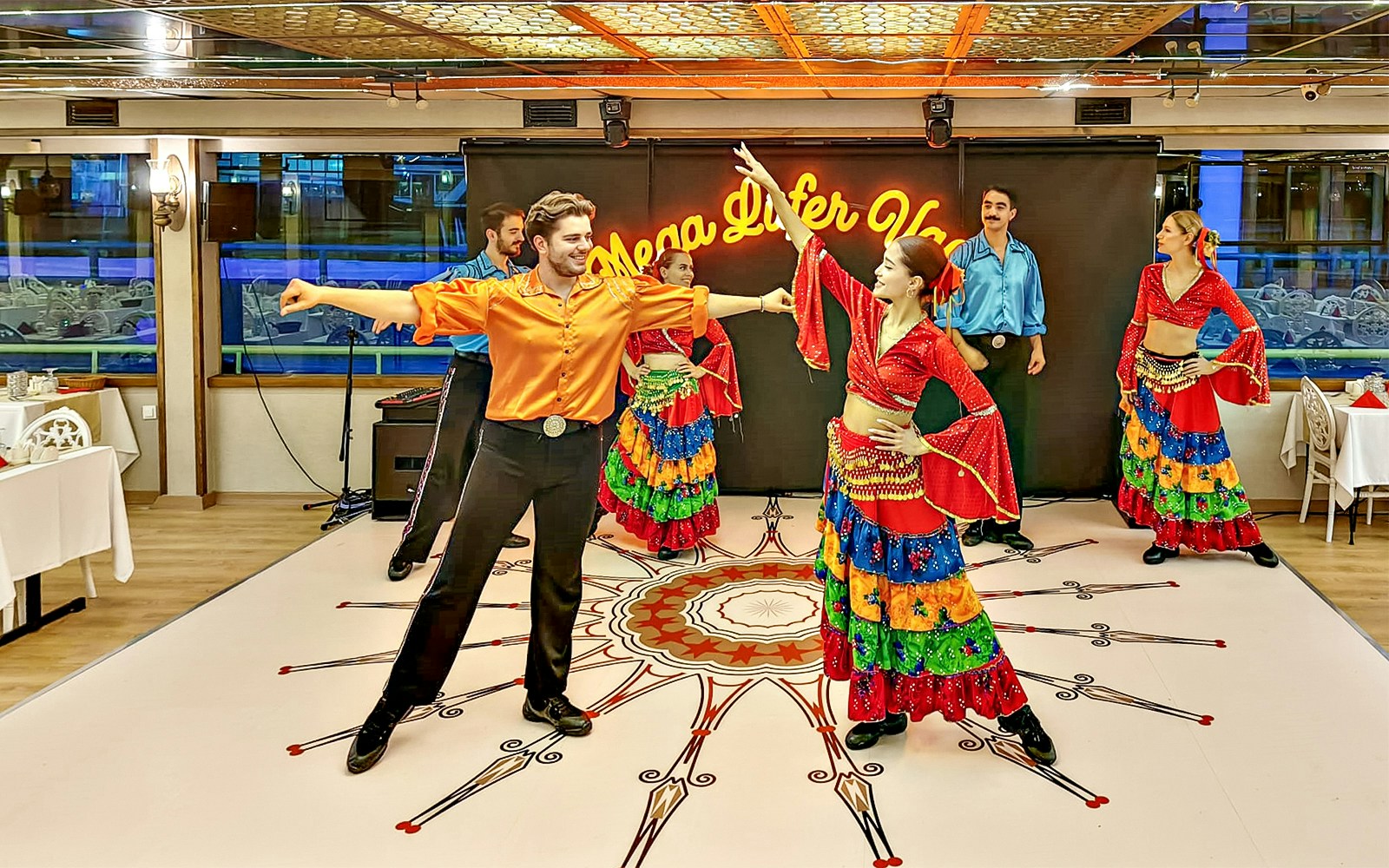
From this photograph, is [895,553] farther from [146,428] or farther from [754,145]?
[146,428]

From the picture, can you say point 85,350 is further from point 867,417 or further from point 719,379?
point 867,417

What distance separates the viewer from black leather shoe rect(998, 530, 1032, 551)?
639 centimetres

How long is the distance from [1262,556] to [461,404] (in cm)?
429

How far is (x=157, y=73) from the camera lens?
6.19 metres

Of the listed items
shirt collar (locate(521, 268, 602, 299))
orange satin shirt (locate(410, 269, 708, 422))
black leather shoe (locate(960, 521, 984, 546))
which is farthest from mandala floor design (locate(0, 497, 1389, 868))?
shirt collar (locate(521, 268, 602, 299))

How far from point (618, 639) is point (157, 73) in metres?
4.11

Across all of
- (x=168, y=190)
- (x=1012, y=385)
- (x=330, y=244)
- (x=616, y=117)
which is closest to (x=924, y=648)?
(x=1012, y=385)

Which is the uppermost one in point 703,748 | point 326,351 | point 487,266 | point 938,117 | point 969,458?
point 938,117

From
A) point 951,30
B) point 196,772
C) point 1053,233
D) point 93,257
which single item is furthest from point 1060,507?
point 93,257

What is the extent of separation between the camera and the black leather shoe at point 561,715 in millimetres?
3885

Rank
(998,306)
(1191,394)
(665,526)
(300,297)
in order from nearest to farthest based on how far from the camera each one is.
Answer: (300,297) < (1191,394) < (665,526) < (998,306)

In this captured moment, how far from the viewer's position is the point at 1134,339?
6.18 m

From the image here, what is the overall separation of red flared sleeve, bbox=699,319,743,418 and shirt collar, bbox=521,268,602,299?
269 cm

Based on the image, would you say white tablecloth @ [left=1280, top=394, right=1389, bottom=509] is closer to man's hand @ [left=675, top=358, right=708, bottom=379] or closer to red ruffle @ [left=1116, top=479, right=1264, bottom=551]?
red ruffle @ [left=1116, top=479, right=1264, bottom=551]
